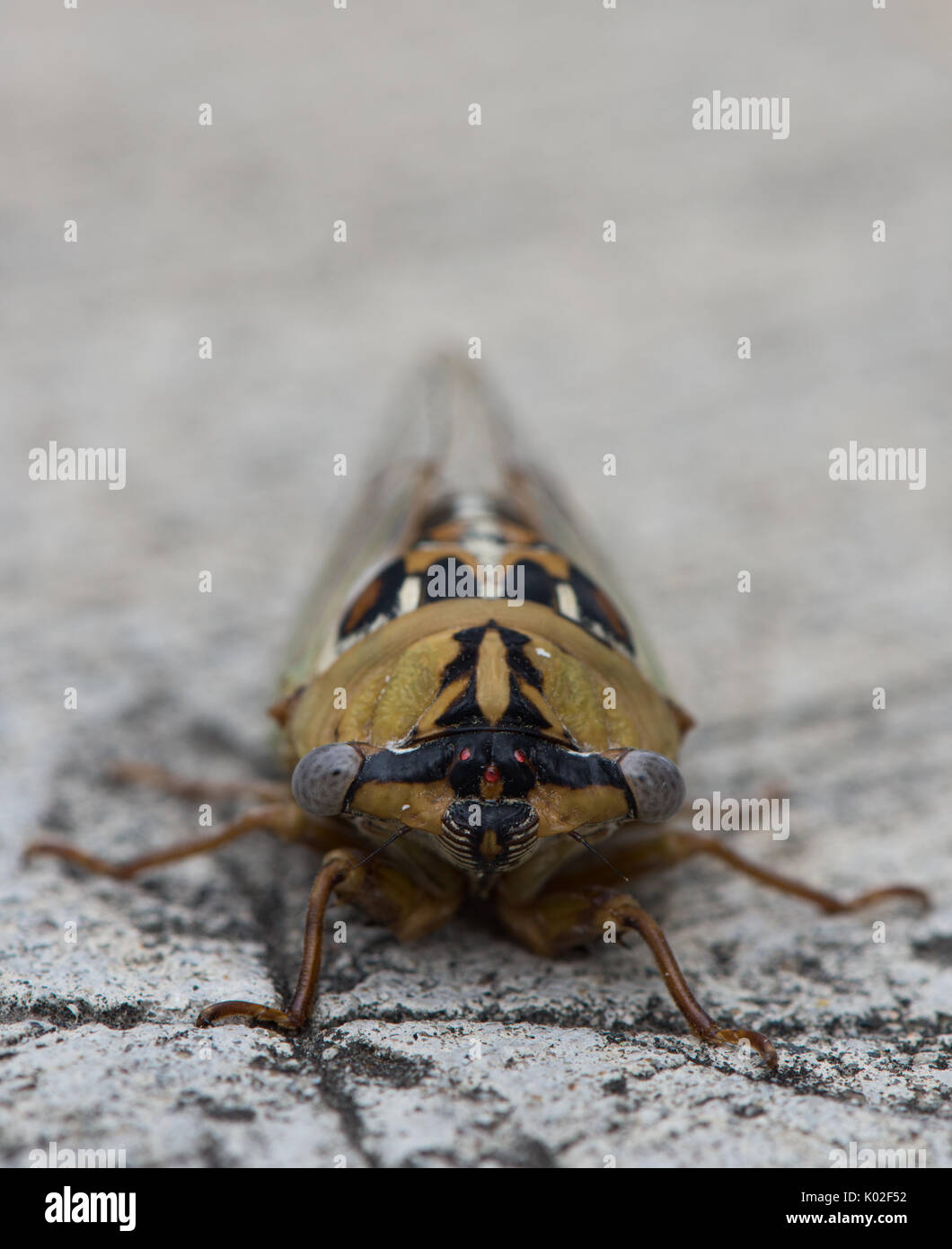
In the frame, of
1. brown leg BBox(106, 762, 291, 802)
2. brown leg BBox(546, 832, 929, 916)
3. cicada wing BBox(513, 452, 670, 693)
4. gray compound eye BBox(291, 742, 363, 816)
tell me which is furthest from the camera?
brown leg BBox(106, 762, 291, 802)

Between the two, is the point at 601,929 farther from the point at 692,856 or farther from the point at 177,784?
the point at 177,784

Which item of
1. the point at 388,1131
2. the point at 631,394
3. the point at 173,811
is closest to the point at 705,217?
the point at 631,394

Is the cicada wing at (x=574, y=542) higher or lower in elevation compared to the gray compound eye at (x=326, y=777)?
higher

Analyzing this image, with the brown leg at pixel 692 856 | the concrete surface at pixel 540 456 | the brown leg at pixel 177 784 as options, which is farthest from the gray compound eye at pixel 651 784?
the brown leg at pixel 177 784

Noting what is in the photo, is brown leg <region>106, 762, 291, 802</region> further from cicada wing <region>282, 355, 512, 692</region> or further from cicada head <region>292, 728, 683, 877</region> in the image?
cicada head <region>292, 728, 683, 877</region>

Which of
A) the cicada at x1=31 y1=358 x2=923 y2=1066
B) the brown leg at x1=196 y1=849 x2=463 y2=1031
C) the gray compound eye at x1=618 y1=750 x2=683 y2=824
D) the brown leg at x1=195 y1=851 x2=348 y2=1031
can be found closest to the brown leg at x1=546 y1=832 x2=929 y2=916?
the cicada at x1=31 y1=358 x2=923 y2=1066

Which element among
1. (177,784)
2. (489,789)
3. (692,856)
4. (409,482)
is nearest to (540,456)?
(409,482)

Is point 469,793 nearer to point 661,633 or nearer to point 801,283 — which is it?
point 661,633

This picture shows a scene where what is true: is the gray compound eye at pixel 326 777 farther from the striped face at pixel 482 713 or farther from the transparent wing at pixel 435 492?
the transparent wing at pixel 435 492
